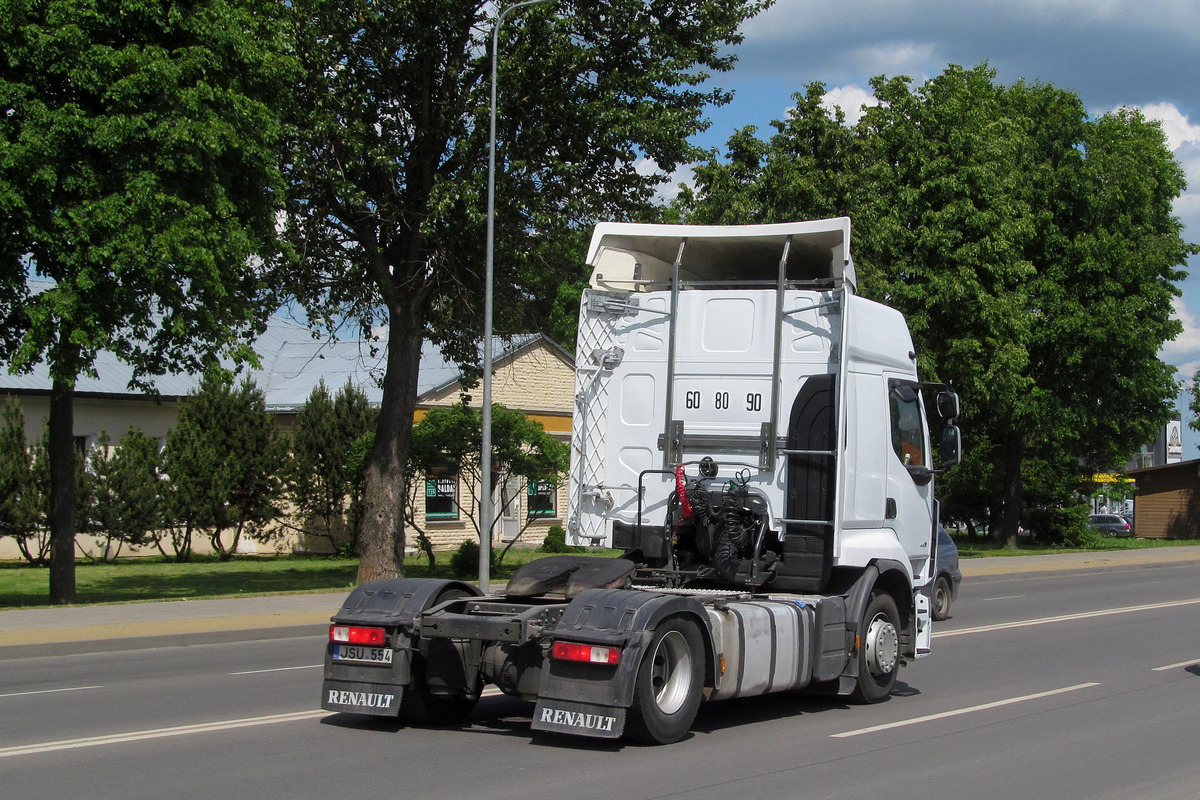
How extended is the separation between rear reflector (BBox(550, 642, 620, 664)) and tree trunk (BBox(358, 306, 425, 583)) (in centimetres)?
1523

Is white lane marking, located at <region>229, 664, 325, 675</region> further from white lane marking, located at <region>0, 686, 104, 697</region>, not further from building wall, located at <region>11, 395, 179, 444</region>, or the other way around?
building wall, located at <region>11, 395, 179, 444</region>

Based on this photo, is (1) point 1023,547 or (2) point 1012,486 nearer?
(2) point 1012,486

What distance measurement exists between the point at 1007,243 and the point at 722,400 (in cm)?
2203

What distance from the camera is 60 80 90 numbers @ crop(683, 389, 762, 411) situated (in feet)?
32.6

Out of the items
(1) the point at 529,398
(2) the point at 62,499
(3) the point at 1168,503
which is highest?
(1) the point at 529,398

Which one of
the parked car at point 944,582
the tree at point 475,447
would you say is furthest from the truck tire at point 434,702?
the tree at point 475,447

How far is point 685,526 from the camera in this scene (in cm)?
1005

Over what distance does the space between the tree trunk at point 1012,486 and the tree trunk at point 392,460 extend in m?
23.6

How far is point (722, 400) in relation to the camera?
395 inches

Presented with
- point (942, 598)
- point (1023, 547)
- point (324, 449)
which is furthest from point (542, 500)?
point (1023, 547)

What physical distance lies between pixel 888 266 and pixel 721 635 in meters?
22.9

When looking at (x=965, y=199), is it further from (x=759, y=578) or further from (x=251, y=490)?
(x=759, y=578)

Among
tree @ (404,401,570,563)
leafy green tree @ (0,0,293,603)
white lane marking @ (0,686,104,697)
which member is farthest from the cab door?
tree @ (404,401,570,563)

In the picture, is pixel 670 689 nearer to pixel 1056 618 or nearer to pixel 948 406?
pixel 948 406
